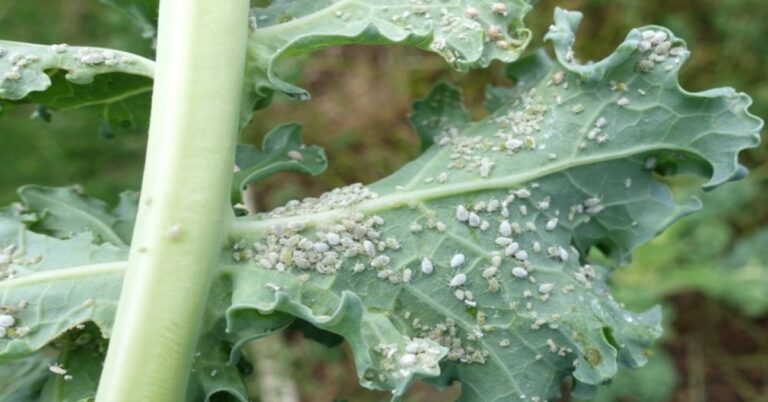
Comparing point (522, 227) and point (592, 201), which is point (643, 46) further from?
point (522, 227)

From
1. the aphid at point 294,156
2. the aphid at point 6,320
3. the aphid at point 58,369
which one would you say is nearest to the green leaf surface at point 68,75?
the aphid at point 294,156

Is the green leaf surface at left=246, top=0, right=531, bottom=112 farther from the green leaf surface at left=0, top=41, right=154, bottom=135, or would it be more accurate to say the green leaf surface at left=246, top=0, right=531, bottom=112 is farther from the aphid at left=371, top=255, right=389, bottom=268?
the aphid at left=371, top=255, right=389, bottom=268

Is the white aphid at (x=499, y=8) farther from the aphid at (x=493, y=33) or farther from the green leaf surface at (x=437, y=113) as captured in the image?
the green leaf surface at (x=437, y=113)

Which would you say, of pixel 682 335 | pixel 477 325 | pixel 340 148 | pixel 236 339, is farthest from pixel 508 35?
pixel 682 335

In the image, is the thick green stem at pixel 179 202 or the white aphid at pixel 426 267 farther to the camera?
the white aphid at pixel 426 267

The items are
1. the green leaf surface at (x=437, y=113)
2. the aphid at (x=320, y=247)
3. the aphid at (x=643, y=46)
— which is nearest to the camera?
the aphid at (x=320, y=247)

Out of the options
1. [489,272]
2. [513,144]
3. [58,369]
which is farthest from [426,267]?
[58,369]
